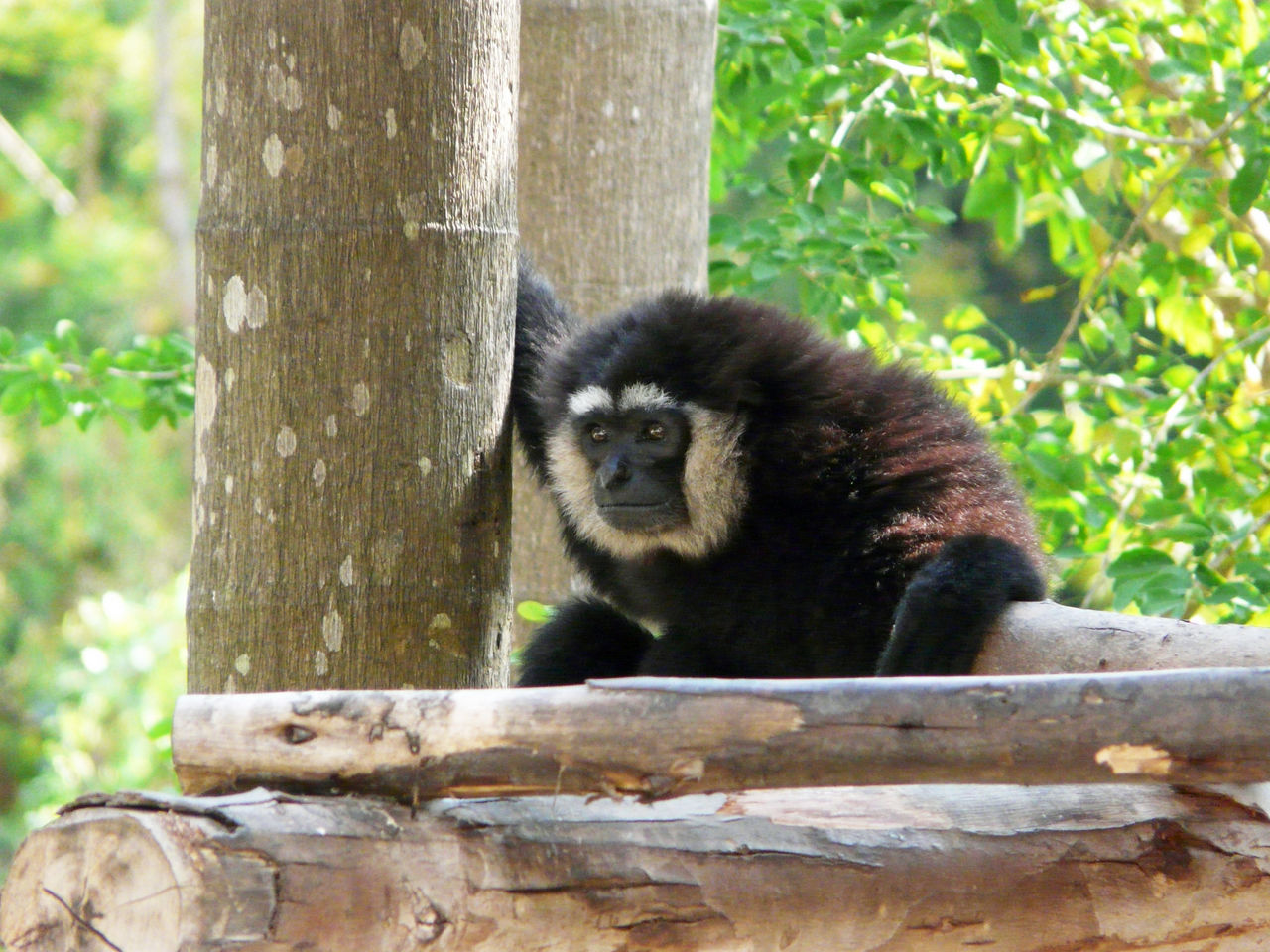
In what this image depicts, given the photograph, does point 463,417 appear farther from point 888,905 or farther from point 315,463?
point 888,905

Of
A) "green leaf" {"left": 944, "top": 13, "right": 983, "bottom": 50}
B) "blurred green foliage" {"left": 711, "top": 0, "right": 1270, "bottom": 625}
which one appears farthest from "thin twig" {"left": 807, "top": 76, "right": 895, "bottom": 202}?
"green leaf" {"left": 944, "top": 13, "right": 983, "bottom": 50}

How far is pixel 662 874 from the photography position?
1.57 meters

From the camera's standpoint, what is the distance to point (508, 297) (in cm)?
250

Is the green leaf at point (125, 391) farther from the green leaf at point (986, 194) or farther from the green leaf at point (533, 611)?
the green leaf at point (986, 194)

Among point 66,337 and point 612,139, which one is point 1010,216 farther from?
point 66,337

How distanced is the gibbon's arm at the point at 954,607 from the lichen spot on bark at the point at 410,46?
130cm

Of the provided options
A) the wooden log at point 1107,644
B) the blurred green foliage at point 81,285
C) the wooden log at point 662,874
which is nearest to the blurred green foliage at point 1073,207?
the wooden log at point 1107,644

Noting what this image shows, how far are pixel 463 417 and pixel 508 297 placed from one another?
0.29m

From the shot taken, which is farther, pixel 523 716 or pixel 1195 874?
pixel 1195 874

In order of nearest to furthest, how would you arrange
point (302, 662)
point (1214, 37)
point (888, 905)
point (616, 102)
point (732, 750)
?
point (732, 750) < point (888, 905) < point (302, 662) < point (616, 102) < point (1214, 37)

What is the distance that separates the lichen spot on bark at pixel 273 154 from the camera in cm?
218

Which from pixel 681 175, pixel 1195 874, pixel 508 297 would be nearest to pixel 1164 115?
pixel 681 175

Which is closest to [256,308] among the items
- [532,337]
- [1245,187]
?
[532,337]

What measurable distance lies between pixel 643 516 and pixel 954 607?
95 centimetres
